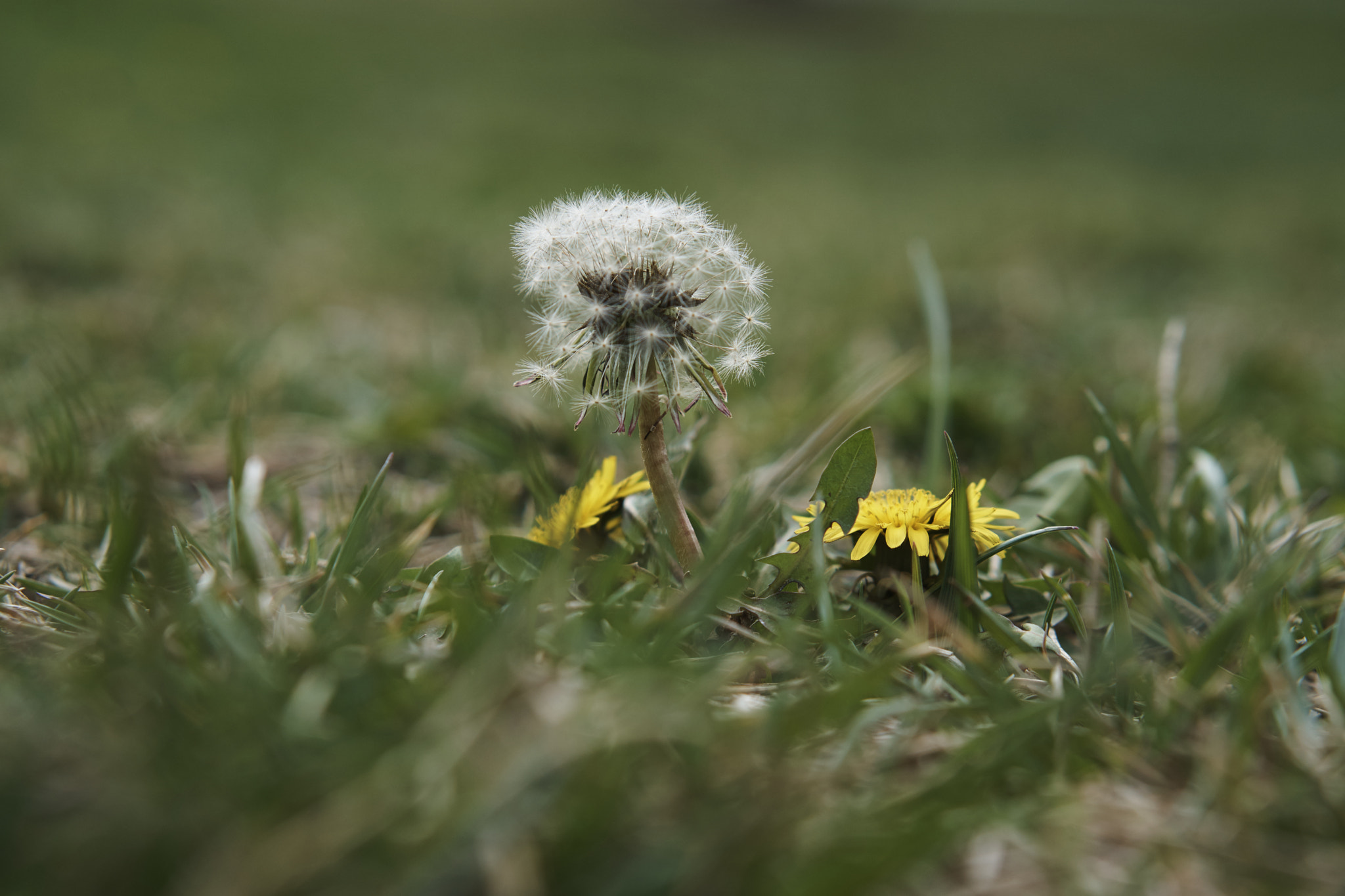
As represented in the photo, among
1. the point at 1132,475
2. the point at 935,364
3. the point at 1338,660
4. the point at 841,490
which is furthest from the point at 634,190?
the point at 1338,660

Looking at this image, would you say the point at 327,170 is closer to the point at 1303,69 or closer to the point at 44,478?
the point at 44,478

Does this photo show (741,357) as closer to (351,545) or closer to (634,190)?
(351,545)

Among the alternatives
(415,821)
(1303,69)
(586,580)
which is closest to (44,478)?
(586,580)

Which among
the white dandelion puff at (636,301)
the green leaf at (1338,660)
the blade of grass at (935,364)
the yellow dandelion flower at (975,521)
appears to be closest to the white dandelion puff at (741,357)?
the white dandelion puff at (636,301)

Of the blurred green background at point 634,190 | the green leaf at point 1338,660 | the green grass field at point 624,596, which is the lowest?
the green leaf at point 1338,660

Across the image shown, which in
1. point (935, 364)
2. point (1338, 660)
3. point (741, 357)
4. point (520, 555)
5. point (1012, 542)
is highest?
point (935, 364)

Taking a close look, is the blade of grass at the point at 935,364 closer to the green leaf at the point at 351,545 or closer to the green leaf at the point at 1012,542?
the green leaf at the point at 1012,542

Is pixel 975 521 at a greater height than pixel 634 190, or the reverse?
pixel 634 190
